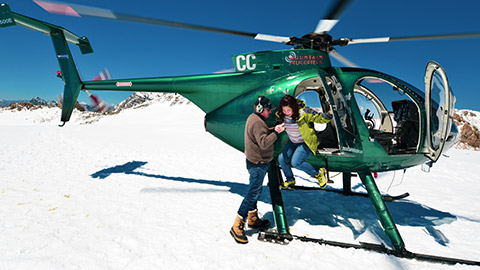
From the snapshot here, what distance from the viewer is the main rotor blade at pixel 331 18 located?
297cm

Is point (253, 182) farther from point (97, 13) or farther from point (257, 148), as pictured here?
point (97, 13)

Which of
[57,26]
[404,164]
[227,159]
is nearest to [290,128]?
[404,164]

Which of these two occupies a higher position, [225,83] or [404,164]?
[225,83]

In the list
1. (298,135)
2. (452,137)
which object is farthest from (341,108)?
(452,137)

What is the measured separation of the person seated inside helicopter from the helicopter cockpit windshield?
50.7 inches

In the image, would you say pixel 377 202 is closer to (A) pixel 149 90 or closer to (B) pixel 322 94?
(B) pixel 322 94

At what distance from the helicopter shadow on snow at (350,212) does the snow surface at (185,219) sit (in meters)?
0.02

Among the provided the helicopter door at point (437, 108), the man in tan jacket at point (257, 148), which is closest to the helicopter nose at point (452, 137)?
the helicopter door at point (437, 108)

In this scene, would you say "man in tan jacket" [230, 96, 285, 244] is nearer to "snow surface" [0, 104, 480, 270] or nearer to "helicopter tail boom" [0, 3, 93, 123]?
"snow surface" [0, 104, 480, 270]

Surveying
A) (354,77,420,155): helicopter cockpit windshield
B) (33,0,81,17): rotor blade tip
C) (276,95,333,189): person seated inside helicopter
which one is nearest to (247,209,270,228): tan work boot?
(276,95,333,189): person seated inside helicopter

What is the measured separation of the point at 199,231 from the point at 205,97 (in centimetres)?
268

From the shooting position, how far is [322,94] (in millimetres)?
5090

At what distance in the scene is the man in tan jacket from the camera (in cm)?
327

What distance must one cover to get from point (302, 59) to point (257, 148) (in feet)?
6.54
